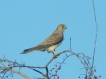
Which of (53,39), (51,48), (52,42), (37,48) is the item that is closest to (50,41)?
(52,42)

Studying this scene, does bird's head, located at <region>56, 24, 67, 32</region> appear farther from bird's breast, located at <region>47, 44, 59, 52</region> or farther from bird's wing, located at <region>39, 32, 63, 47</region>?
bird's breast, located at <region>47, 44, 59, 52</region>

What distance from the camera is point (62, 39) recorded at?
36.2ft

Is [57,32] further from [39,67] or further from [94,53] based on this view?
[94,53]

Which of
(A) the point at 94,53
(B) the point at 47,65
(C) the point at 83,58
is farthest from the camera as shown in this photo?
(B) the point at 47,65

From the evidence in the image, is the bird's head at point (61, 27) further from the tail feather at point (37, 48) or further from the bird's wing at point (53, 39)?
the tail feather at point (37, 48)

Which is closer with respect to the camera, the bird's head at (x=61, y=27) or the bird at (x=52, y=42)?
the bird at (x=52, y=42)

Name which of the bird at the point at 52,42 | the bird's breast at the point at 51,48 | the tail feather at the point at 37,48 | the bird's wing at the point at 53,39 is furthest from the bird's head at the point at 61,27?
the tail feather at the point at 37,48

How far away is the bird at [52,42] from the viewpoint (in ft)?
30.3

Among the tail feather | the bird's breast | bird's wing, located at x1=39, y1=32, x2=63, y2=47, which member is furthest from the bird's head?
the tail feather

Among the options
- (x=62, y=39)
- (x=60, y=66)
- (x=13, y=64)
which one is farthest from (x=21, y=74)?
(x=62, y=39)

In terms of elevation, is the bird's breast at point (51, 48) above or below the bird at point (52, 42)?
below

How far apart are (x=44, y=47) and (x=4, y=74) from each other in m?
2.90

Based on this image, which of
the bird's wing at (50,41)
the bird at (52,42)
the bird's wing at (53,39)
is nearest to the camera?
the bird at (52,42)

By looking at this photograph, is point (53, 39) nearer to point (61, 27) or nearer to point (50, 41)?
point (50, 41)
